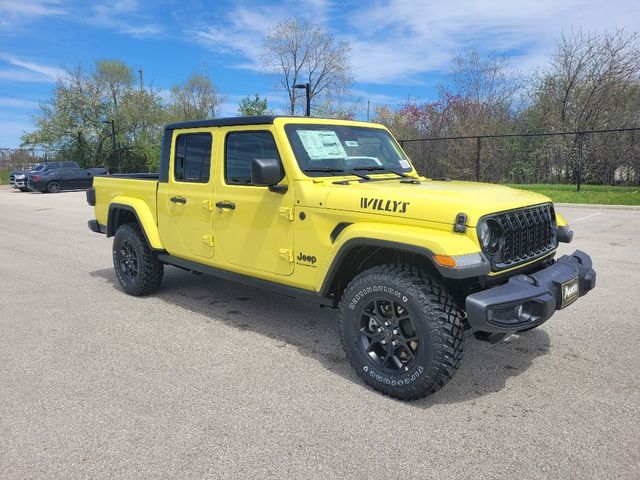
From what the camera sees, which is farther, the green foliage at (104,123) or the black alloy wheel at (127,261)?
the green foliage at (104,123)

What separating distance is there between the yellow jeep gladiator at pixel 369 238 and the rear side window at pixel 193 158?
0.02m

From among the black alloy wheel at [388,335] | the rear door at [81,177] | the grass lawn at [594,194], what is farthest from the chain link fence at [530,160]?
the rear door at [81,177]

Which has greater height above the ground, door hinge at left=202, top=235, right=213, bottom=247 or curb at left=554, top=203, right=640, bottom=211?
door hinge at left=202, top=235, right=213, bottom=247

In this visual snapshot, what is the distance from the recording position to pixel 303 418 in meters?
3.05

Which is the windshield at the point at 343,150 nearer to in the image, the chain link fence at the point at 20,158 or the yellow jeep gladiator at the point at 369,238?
the yellow jeep gladiator at the point at 369,238

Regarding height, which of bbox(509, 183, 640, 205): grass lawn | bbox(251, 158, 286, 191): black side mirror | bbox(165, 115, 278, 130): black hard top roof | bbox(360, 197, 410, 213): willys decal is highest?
bbox(165, 115, 278, 130): black hard top roof

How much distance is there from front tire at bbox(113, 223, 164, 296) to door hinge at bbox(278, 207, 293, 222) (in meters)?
2.27

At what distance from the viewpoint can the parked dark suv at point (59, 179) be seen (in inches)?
1002

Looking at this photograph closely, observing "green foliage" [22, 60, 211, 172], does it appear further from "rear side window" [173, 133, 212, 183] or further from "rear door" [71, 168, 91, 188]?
"rear side window" [173, 133, 212, 183]

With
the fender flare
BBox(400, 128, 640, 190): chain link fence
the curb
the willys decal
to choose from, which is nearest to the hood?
the willys decal

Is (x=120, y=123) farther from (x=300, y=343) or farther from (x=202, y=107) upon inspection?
(x=300, y=343)

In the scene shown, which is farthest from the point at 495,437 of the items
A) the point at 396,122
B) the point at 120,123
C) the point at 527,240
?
the point at 120,123

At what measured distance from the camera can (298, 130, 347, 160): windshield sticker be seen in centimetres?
406

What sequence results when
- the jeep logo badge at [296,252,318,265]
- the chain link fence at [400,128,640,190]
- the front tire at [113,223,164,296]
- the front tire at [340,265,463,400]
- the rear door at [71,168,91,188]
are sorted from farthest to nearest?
the rear door at [71,168,91,188] → the chain link fence at [400,128,640,190] → the front tire at [113,223,164,296] → the jeep logo badge at [296,252,318,265] → the front tire at [340,265,463,400]
